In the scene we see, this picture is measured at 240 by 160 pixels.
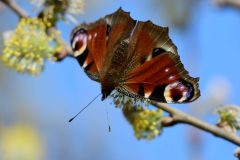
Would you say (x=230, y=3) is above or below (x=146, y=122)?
above

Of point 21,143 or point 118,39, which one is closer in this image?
point 118,39

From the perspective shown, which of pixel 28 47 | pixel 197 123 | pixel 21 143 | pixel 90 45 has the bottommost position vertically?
pixel 197 123

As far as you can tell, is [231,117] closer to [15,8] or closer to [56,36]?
[56,36]

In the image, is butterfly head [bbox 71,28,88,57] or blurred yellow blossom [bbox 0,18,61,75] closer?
butterfly head [bbox 71,28,88,57]

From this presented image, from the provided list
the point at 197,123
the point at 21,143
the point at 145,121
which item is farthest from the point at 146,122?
the point at 21,143

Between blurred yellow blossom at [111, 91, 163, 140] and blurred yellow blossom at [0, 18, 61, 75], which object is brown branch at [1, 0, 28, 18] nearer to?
blurred yellow blossom at [0, 18, 61, 75]

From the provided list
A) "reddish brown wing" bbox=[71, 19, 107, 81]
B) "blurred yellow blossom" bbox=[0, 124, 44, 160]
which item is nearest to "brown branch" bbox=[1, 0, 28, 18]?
"reddish brown wing" bbox=[71, 19, 107, 81]
